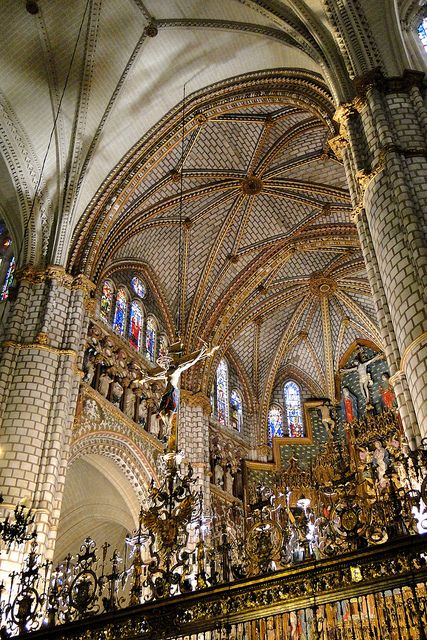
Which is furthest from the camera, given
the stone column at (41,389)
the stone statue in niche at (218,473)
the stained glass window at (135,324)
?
the stone statue in niche at (218,473)

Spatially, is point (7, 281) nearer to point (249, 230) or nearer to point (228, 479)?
point (249, 230)

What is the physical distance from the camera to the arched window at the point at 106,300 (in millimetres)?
18097

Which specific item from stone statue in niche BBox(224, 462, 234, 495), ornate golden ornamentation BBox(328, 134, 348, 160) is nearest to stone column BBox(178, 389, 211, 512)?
stone statue in niche BBox(224, 462, 234, 495)

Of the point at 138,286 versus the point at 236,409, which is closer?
the point at 138,286

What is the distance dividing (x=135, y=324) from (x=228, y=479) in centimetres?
553

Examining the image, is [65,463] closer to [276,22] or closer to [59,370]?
[59,370]

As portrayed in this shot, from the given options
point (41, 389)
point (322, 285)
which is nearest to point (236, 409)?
point (322, 285)

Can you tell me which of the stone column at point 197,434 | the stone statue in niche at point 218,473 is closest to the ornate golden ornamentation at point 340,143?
the stone column at point 197,434

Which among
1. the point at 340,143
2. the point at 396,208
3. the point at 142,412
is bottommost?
the point at 396,208

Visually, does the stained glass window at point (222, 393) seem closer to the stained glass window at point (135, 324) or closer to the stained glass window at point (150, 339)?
the stained glass window at point (150, 339)

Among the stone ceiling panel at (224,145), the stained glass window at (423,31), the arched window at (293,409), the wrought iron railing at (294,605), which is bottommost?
the wrought iron railing at (294,605)

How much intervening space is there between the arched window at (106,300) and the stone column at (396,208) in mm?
8625

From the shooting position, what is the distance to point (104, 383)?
55.3ft

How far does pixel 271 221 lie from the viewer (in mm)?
21297
